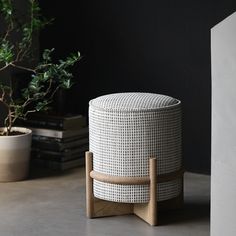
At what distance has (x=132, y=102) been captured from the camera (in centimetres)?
376

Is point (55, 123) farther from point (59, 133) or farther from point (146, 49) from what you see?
point (146, 49)

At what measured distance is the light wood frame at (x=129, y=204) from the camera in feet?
12.2

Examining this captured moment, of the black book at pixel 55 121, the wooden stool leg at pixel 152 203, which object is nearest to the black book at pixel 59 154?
the black book at pixel 55 121

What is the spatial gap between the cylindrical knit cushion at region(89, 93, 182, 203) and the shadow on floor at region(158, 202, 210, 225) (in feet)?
0.38

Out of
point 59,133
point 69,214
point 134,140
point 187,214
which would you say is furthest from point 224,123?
point 59,133

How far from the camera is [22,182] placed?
180 inches

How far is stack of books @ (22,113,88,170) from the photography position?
4.82 meters

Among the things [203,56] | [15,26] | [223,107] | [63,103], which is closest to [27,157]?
[63,103]

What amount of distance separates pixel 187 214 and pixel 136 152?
1.49 ft

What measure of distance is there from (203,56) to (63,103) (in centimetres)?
97

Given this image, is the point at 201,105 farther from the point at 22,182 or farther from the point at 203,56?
the point at 22,182

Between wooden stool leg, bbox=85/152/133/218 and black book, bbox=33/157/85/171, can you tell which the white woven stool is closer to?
wooden stool leg, bbox=85/152/133/218

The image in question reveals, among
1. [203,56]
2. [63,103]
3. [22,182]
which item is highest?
[203,56]

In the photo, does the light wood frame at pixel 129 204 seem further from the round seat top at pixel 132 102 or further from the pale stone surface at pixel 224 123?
the pale stone surface at pixel 224 123
